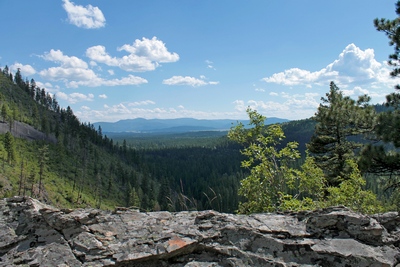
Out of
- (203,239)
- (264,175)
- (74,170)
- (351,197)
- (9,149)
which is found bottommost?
(74,170)

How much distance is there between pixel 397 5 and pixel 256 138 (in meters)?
8.64

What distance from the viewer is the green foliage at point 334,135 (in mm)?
18625

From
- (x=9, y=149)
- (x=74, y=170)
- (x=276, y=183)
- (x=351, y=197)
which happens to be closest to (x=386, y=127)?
(x=351, y=197)

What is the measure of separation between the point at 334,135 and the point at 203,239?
2143cm

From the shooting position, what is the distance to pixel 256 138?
13.1m

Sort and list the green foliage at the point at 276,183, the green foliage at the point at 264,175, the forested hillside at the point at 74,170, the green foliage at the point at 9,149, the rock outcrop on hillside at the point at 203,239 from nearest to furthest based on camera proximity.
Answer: the rock outcrop on hillside at the point at 203,239, the green foliage at the point at 276,183, the green foliage at the point at 264,175, the forested hillside at the point at 74,170, the green foliage at the point at 9,149

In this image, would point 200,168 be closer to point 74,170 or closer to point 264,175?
point 74,170

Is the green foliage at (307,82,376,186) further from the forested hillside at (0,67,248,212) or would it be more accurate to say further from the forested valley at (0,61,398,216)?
the forested hillside at (0,67,248,212)

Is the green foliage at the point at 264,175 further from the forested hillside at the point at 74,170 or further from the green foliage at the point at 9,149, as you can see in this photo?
the green foliage at the point at 9,149

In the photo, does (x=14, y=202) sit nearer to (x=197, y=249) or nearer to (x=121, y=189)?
(x=197, y=249)

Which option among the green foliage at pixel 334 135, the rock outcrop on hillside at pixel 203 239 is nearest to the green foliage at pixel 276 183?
the rock outcrop on hillside at pixel 203 239

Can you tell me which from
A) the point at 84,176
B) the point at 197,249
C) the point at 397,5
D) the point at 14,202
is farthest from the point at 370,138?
the point at 84,176

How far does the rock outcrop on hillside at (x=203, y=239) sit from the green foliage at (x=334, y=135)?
43.9 feet

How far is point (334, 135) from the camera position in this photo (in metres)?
24.1
